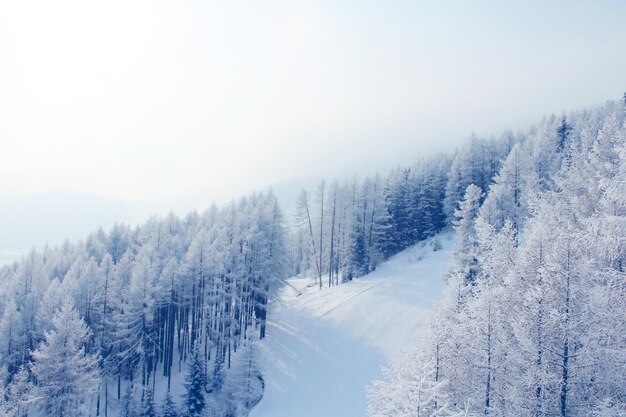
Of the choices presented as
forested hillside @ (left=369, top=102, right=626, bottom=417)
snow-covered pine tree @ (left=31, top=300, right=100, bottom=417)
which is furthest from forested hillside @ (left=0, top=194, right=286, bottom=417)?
forested hillside @ (left=369, top=102, right=626, bottom=417)

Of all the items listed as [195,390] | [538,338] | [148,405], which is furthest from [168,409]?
[538,338]

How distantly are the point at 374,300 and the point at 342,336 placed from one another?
6.57m

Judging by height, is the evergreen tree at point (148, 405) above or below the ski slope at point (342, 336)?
below

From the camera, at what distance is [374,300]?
45.5 m

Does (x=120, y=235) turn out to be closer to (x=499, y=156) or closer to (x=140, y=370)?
(x=140, y=370)

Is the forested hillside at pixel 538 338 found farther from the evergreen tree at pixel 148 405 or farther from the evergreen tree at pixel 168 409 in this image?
the evergreen tree at pixel 148 405

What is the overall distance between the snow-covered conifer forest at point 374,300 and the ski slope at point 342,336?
1.96 metres

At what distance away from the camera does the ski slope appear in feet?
110

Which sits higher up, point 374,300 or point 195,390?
point 374,300

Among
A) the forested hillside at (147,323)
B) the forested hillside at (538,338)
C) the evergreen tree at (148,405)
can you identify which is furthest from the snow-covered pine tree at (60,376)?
the forested hillside at (538,338)

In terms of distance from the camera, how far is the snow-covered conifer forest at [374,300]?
36.6ft

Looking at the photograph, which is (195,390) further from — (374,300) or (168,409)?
(374,300)

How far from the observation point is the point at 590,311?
11.3m

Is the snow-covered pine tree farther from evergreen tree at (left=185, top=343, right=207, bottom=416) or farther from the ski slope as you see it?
the ski slope
